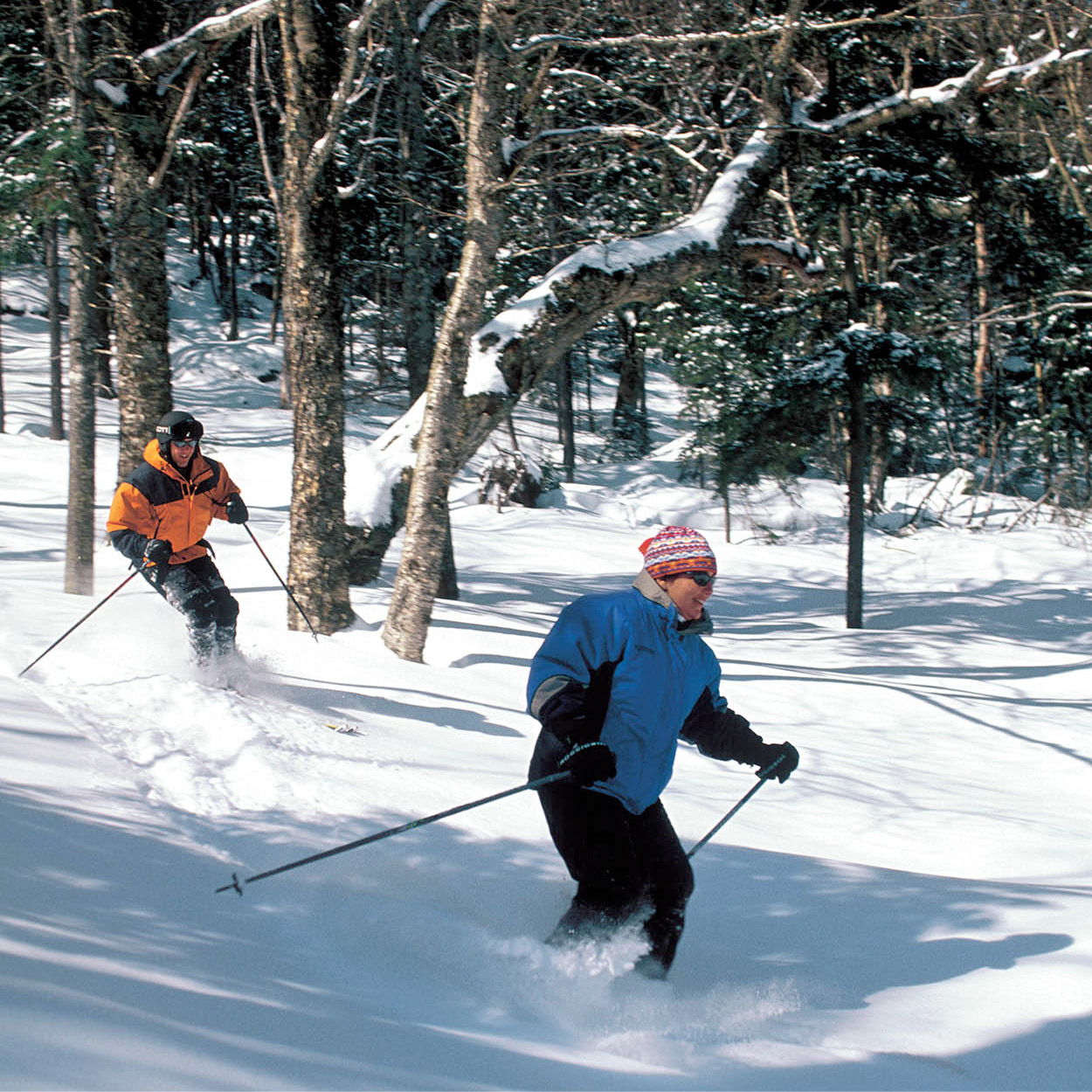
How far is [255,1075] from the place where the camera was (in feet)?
6.97

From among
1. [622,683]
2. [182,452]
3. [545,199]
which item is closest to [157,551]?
[182,452]

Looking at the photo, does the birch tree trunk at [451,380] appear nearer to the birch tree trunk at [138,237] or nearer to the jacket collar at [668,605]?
the birch tree trunk at [138,237]

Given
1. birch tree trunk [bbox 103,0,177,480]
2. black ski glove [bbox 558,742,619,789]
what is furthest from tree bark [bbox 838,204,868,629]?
black ski glove [bbox 558,742,619,789]

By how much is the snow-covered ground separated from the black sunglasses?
1.16m

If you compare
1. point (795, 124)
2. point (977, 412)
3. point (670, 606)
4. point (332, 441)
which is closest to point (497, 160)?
point (332, 441)

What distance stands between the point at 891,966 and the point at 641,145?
9.57 meters

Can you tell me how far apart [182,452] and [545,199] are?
10456mm

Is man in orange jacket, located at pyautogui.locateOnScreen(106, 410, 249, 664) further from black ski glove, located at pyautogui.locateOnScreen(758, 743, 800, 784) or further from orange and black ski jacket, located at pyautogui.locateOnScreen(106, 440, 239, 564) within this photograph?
black ski glove, located at pyautogui.locateOnScreen(758, 743, 800, 784)

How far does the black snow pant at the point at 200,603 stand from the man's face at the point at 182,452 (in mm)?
627

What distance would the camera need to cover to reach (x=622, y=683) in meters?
3.46

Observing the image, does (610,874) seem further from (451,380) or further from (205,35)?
(205,35)

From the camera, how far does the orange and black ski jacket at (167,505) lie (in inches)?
242

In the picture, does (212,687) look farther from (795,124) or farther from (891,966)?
(795,124)

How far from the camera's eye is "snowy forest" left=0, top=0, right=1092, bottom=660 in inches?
371
